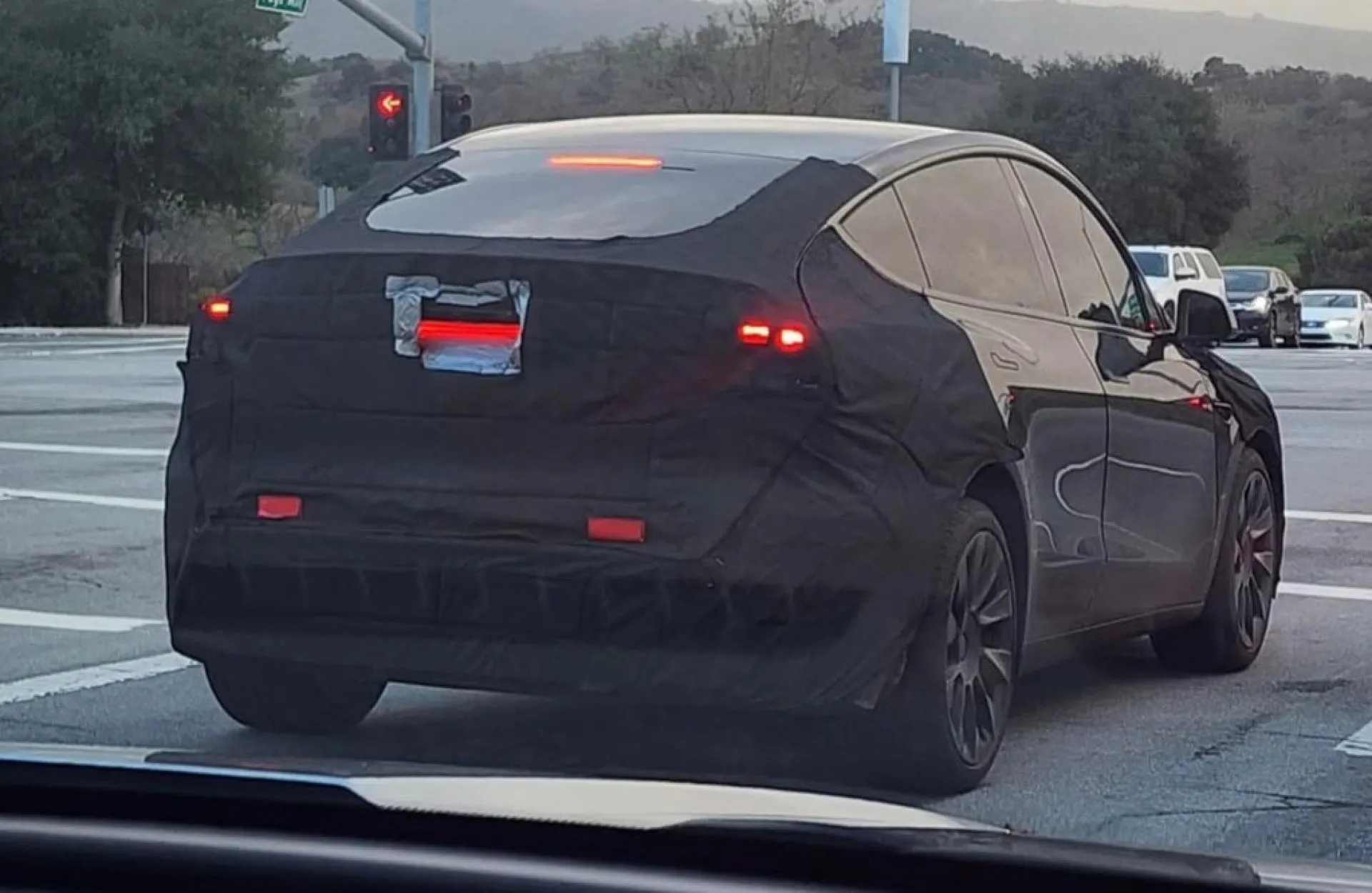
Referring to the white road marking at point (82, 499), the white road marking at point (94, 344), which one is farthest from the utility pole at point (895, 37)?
the white road marking at point (82, 499)

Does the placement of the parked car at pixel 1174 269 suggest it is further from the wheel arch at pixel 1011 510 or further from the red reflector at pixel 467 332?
the red reflector at pixel 467 332

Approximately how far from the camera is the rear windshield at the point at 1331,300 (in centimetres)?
4497

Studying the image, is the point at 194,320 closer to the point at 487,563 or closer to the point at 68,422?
the point at 487,563

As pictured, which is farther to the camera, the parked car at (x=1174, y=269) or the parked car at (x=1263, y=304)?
the parked car at (x=1263, y=304)

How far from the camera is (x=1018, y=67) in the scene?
5712cm

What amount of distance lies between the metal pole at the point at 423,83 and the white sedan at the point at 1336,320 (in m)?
21.6

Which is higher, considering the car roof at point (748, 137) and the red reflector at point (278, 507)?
the car roof at point (748, 137)

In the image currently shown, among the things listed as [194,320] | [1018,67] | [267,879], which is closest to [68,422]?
[194,320]

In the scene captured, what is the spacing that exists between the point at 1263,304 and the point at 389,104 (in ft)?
60.7

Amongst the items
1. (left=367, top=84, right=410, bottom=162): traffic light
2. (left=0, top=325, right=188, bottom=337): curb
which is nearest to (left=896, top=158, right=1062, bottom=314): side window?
(left=367, top=84, right=410, bottom=162): traffic light

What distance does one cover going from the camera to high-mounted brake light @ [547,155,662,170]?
241 inches

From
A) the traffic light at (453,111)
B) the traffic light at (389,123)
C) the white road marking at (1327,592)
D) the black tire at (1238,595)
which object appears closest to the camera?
the black tire at (1238,595)

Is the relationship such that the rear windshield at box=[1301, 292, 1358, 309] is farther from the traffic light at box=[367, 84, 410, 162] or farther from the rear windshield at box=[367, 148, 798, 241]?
the rear windshield at box=[367, 148, 798, 241]

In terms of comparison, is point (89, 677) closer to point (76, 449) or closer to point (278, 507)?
point (278, 507)
